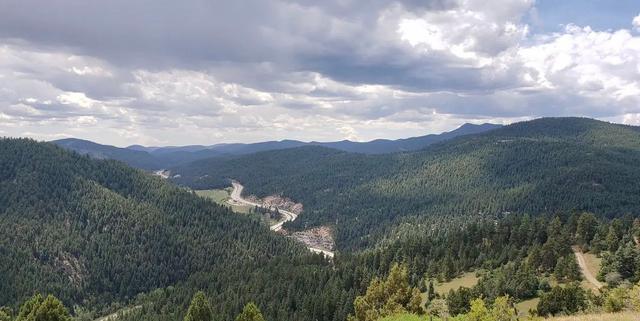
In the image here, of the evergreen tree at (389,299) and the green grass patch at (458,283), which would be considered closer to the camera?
the evergreen tree at (389,299)

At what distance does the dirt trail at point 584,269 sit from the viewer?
111475 millimetres

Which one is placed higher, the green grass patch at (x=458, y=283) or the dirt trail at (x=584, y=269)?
the dirt trail at (x=584, y=269)

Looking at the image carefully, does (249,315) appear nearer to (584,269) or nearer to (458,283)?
(458,283)

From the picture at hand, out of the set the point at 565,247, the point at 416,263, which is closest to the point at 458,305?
the point at 565,247

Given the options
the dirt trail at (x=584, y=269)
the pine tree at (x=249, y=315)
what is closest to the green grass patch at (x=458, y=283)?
the dirt trail at (x=584, y=269)

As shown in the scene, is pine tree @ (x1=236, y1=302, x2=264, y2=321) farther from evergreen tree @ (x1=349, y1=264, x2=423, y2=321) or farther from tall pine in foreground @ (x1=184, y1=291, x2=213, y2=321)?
evergreen tree @ (x1=349, y1=264, x2=423, y2=321)

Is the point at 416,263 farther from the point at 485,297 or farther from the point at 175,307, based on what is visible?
the point at 175,307

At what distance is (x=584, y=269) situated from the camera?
123 metres

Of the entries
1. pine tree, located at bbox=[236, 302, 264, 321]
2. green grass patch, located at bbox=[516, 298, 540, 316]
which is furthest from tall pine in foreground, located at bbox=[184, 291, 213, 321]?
green grass patch, located at bbox=[516, 298, 540, 316]

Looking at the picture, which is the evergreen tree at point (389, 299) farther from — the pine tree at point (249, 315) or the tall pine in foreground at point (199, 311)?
the tall pine in foreground at point (199, 311)

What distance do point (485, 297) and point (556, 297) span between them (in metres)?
23.1

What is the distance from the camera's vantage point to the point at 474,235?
181m

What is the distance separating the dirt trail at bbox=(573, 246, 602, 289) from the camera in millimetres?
111475

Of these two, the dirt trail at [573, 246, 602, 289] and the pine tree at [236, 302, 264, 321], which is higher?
the dirt trail at [573, 246, 602, 289]
